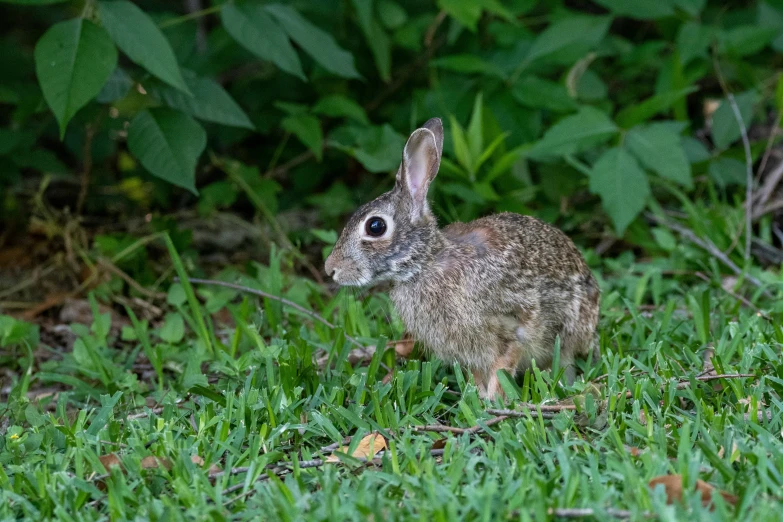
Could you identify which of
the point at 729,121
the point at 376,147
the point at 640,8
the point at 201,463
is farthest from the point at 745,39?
the point at 201,463

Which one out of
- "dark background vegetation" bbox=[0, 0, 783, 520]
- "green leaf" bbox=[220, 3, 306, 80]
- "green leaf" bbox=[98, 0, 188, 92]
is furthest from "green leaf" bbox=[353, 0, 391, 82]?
"green leaf" bbox=[98, 0, 188, 92]

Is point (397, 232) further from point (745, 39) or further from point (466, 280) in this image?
point (745, 39)

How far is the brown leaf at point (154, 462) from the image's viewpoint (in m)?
3.21

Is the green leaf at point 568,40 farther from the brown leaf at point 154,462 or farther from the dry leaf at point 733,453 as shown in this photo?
the brown leaf at point 154,462

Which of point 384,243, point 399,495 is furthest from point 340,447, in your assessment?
point 384,243

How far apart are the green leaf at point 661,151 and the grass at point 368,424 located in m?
0.77

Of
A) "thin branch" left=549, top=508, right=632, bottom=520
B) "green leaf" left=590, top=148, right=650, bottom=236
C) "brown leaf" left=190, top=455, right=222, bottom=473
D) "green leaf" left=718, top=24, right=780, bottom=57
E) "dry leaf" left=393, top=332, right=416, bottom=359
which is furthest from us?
"green leaf" left=718, top=24, right=780, bottom=57

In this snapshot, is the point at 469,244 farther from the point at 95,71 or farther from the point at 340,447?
the point at 95,71

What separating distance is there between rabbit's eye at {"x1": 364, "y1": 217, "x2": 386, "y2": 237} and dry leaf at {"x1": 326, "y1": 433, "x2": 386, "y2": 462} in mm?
1009

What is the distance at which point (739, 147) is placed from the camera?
6340mm

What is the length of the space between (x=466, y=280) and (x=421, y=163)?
0.58 m

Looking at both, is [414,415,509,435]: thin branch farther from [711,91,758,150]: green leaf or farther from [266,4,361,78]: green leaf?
[711,91,758,150]: green leaf

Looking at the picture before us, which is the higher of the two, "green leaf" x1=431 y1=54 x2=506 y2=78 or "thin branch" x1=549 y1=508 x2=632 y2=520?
"green leaf" x1=431 y1=54 x2=506 y2=78

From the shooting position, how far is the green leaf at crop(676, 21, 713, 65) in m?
6.25
